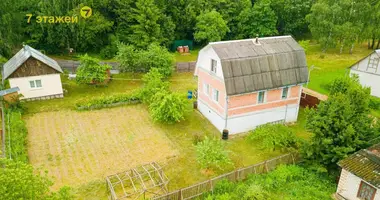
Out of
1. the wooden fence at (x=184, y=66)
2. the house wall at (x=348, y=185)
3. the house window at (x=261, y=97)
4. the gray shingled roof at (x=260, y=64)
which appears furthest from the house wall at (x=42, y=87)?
the house wall at (x=348, y=185)

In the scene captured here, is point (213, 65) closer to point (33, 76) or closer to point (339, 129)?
point (339, 129)

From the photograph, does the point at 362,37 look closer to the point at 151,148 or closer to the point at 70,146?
the point at 151,148

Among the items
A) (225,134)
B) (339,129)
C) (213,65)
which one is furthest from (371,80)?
(225,134)

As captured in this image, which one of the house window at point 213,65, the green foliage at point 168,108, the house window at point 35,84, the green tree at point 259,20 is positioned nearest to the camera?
the house window at point 213,65

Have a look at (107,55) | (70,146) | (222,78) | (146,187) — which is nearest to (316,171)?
(222,78)

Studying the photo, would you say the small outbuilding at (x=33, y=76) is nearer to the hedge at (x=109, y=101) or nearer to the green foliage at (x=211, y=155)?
the hedge at (x=109, y=101)

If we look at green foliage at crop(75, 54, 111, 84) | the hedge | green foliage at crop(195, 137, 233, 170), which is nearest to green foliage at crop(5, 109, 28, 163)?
the hedge

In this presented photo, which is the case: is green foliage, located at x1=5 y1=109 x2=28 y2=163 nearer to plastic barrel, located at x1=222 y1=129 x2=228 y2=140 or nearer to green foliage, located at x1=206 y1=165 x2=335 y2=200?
green foliage, located at x1=206 y1=165 x2=335 y2=200
